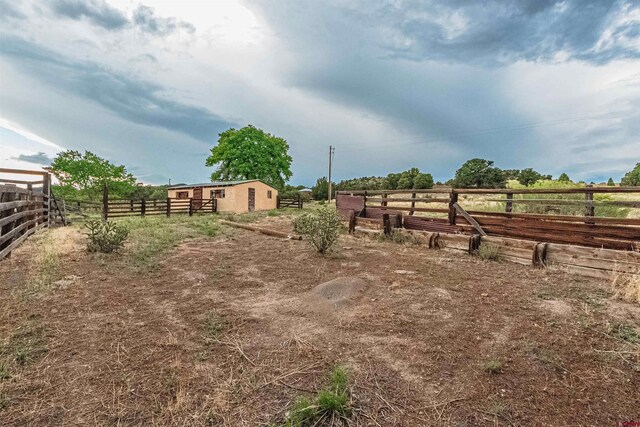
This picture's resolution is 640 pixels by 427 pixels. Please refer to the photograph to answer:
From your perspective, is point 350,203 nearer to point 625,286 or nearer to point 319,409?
point 625,286

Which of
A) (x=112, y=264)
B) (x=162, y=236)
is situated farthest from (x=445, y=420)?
(x=162, y=236)

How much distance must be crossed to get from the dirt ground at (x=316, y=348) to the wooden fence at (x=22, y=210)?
2121mm

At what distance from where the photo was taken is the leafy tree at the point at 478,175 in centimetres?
5816

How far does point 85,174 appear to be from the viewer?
37281 millimetres

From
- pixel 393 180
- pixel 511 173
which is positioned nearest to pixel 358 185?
pixel 393 180

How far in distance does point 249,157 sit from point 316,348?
3685 centimetres

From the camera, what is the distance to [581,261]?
6.38 metres

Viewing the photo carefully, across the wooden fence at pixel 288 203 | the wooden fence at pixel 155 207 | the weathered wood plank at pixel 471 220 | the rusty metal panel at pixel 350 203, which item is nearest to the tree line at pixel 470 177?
the wooden fence at pixel 288 203

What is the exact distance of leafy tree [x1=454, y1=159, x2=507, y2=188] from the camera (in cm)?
5816

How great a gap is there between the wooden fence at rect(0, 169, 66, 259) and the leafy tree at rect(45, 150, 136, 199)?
24.6 metres

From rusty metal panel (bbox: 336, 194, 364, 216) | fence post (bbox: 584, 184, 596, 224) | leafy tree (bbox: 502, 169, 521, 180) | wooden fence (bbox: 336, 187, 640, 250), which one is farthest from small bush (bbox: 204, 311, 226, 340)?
leafy tree (bbox: 502, 169, 521, 180)

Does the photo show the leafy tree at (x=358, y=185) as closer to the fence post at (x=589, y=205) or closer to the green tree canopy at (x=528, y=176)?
the green tree canopy at (x=528, y=176)

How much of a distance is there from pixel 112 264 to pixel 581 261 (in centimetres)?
973

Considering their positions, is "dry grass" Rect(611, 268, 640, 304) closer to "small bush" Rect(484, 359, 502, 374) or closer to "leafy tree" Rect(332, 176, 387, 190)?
"small bush" Rect(484, 359, 502, 374)
